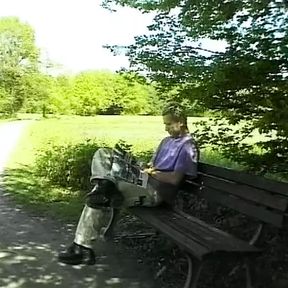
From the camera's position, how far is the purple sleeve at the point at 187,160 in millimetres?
6188

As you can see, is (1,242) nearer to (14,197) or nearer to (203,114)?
(203,114)

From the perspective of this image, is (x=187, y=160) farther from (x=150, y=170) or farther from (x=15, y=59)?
(x=15, y=59)

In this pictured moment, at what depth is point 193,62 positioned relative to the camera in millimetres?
7066

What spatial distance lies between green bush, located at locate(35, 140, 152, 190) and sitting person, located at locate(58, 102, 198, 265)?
11.9 ft

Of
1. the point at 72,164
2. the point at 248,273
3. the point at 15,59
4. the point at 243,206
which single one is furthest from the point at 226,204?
the point at 15,59

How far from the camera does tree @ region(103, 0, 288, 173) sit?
21.0ft

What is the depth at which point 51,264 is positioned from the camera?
19.5ft

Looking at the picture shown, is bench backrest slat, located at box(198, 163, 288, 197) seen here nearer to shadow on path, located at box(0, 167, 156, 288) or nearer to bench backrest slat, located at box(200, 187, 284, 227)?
bench backrest slat, located at box(200, 187, 284, 227)

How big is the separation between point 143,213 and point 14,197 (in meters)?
4.66

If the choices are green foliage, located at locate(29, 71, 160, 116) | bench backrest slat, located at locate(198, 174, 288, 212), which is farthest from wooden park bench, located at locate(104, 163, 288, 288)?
green foliage, located at locate(29, 71, 160, 116)

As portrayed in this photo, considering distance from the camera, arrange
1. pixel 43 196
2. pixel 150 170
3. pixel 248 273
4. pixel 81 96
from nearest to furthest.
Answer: pixel 248 273 < pixel 150 170 < pixel 43 196 < pixel 81 96

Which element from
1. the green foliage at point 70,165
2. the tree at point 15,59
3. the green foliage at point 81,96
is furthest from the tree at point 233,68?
the tree at point 15,59

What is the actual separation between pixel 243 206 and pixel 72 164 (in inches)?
245

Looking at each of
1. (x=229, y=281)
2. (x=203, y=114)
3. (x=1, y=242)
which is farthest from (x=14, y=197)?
(x=229, y=281)
